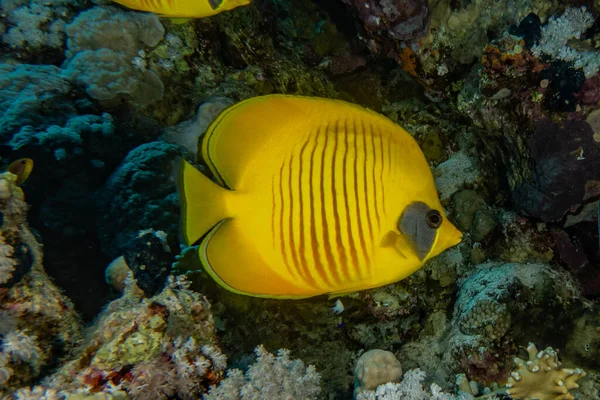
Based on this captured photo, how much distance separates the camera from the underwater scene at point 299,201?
4.65 feet

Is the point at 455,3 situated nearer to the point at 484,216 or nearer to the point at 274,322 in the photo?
the point at 484,216

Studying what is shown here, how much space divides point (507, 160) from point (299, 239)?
2.07m

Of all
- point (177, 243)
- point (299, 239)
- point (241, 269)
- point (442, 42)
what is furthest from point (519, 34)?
point (177, 243)

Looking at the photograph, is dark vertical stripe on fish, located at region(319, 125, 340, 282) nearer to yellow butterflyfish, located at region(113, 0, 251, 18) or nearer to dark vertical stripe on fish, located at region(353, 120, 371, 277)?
dark vertical stripe on fish, located at region(353, 120, 371, 277)

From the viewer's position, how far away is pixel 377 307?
284 cm

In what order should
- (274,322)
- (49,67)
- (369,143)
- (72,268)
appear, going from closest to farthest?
(369,143)
(274,322)
(72,268)
(49,67)

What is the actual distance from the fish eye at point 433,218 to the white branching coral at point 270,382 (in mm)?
1174

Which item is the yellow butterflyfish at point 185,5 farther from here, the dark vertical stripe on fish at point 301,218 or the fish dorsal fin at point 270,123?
the dark vertical stripe on fish at point 301,218

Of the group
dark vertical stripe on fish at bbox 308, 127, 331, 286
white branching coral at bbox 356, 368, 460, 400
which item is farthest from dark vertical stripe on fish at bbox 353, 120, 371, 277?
white branching coral at bbox 356, 368, 460, 400

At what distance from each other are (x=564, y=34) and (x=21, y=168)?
3.51 m

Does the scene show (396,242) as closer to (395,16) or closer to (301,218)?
(301,218)

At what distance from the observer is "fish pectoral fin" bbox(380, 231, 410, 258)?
1421 millimetres

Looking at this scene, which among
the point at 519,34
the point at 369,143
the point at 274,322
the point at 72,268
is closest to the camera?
the point at 369,143

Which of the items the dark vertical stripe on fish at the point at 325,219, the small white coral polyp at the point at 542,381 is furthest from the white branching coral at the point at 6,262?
the small white coral polyp at the point at 542,381
